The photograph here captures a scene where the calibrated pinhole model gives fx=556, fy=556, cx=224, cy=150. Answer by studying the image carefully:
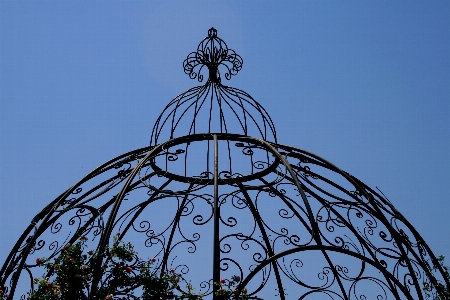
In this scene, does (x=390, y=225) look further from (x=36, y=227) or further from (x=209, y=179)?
(x=36, y=227)

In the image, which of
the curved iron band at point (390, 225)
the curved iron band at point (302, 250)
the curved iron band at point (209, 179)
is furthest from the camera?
the curved iron band at point (209, 179)

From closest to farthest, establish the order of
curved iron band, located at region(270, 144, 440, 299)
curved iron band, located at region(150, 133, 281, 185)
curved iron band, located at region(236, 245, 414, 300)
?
1. curved iron band, located at region(236, 245, 414, 300)
2. curved iron band, located at region(270, 144, 440, 299)
3. curved iron band, located at region(150, 133, 281, 185)

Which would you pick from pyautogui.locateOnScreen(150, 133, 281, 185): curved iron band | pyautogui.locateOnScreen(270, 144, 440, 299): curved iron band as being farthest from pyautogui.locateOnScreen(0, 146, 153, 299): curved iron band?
pyautogui.locateOnScreen(270, 144, 440, 299): curved iron band

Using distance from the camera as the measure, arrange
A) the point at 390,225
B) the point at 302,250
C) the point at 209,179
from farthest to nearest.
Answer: the point at 209,179
the point at 390,225
the point at 302,250

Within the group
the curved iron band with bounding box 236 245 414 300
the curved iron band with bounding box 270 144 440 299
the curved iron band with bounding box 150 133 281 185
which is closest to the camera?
the curved iron band with bounding box 236 245 414 300

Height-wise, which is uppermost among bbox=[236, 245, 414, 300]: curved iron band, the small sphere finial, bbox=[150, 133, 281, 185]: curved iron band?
the small sphere finial

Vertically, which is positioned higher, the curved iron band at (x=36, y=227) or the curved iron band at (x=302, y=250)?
the curved iron band at (x=36, y=227)

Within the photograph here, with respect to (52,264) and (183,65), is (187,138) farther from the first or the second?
(52,264)

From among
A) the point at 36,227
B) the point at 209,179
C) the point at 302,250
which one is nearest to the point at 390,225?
the point at 302,250

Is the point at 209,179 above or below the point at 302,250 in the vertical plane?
above

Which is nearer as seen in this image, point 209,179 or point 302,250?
point 302,250

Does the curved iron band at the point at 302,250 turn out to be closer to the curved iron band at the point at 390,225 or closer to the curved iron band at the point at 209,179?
the curved iron band at the point at 390,225

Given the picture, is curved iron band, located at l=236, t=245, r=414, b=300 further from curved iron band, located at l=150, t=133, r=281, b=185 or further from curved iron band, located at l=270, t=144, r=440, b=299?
curved iron band, located at l=150, t=133, r=281, b=185

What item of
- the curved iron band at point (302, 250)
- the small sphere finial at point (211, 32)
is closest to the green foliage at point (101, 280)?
the curved iron band at point (302, 250)
